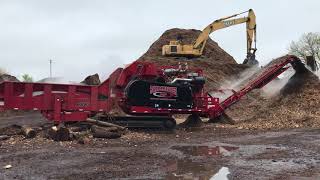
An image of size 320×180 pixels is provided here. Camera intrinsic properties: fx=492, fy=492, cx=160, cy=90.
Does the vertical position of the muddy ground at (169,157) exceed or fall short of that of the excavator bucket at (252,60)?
it falls short

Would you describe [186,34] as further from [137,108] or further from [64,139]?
[64,139]

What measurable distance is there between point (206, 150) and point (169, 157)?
1603 millimetres

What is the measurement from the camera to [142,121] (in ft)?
58.1

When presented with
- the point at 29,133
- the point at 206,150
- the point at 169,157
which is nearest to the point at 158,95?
the point at 29,133

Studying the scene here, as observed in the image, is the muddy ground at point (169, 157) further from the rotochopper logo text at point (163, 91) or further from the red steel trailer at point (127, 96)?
the rotochopper logo text at point (163, 91)

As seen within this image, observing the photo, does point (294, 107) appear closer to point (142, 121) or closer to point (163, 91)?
point (163, 91)

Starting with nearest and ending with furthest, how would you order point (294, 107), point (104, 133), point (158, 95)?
point (104, 133) → point (158, 95) → point (294, 107)

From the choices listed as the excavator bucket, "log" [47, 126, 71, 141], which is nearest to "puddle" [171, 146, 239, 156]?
"log" [47, 126, 71, 141]

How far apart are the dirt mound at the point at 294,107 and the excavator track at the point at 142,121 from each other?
3100 mm

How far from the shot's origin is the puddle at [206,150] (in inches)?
478

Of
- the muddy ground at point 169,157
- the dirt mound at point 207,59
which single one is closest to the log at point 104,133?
the muddy ground at point 169,157

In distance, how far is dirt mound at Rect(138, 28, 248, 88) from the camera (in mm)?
36781

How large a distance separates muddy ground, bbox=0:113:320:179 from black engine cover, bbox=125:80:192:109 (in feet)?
5.14

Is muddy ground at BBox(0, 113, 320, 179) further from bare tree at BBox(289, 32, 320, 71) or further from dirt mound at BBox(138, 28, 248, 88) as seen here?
bare tree at BBox(289, 32, 320, 71)
